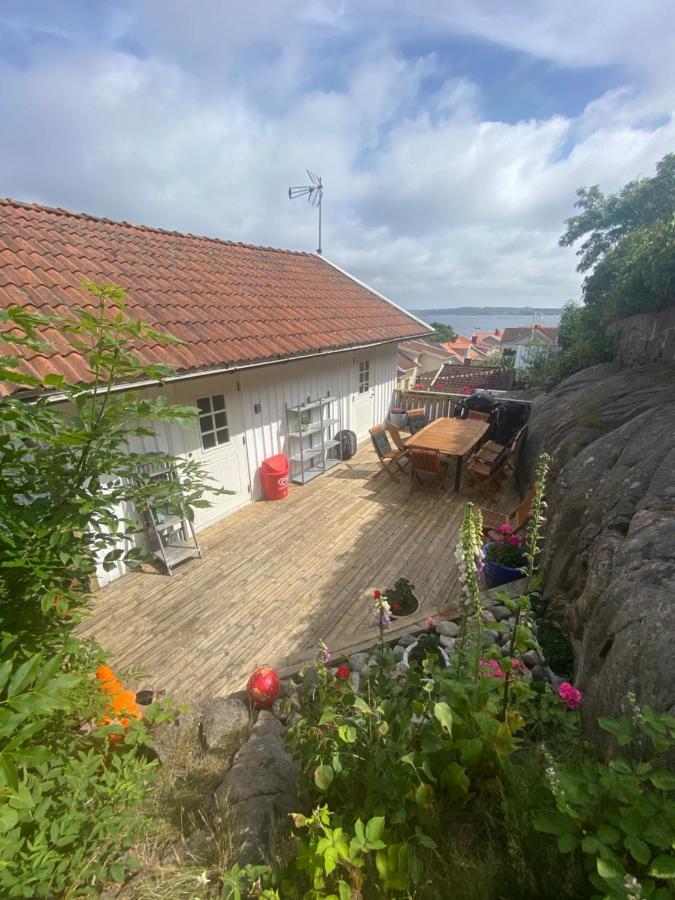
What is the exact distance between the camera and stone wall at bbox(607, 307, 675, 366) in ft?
23.5

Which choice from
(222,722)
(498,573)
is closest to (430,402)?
(498,573)

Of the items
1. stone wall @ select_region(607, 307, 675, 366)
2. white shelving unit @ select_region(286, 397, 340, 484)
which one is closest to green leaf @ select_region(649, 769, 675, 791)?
white shelving unit @ select_region(286, 397, 340, 484)

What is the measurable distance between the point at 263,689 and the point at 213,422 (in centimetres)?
448

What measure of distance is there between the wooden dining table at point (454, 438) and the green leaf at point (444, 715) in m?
6.25

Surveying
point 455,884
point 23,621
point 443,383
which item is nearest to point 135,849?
point 23,621

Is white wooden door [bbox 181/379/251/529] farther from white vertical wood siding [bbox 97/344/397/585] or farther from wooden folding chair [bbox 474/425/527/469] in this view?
wooden folding chair [bbox 474/425/527/469]

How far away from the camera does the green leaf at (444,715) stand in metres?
1.73

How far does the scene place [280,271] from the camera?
1033 cm

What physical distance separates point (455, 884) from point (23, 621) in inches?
82.6

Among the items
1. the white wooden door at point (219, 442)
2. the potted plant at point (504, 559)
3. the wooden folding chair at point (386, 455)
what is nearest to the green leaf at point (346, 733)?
the potted plant at point (504, 559)

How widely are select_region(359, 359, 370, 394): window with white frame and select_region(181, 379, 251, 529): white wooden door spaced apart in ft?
15.9

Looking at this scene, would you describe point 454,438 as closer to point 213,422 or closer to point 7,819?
point 213,422

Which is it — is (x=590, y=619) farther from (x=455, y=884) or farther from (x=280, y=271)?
(x=280, y=271)

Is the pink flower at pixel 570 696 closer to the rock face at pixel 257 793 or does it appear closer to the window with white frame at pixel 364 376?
the rock face at pixel 257 793
